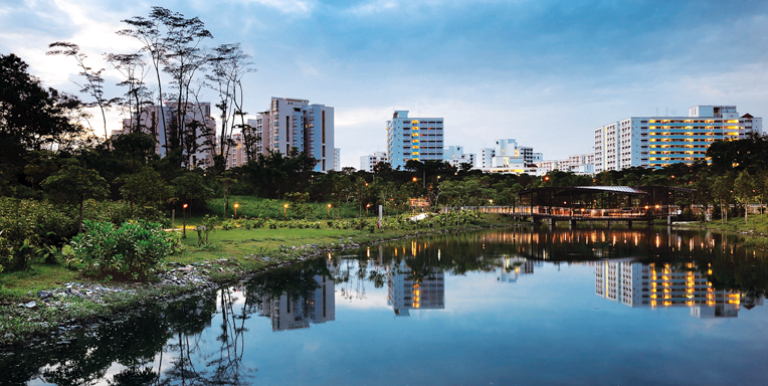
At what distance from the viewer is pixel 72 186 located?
→ 61.5ft

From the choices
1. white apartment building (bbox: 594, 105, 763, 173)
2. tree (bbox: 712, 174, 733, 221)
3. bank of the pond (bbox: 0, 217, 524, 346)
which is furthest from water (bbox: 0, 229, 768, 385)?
white apartment building (bbox: 594, 105, 763, 173)

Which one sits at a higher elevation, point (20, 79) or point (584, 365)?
point (20, 79)

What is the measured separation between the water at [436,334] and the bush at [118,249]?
5.76 ft

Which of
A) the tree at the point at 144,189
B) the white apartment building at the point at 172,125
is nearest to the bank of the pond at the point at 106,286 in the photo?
the tree at the point at 144,189

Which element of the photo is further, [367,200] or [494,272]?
[367,200]

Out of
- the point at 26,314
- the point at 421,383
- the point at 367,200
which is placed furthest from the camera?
the point at 367,200

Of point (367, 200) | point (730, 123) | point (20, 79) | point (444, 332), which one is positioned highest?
point (730, 123)

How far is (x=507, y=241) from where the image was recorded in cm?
3822

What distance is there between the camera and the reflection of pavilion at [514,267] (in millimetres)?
21078

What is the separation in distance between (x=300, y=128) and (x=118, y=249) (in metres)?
126

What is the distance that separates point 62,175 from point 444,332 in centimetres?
1556

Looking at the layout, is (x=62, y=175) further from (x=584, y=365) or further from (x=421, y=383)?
(x=584, y=365)

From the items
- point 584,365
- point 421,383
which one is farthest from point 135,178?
point 584,365

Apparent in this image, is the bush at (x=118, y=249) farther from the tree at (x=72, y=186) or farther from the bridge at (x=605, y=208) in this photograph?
the bridge at (x=605, y=208)
